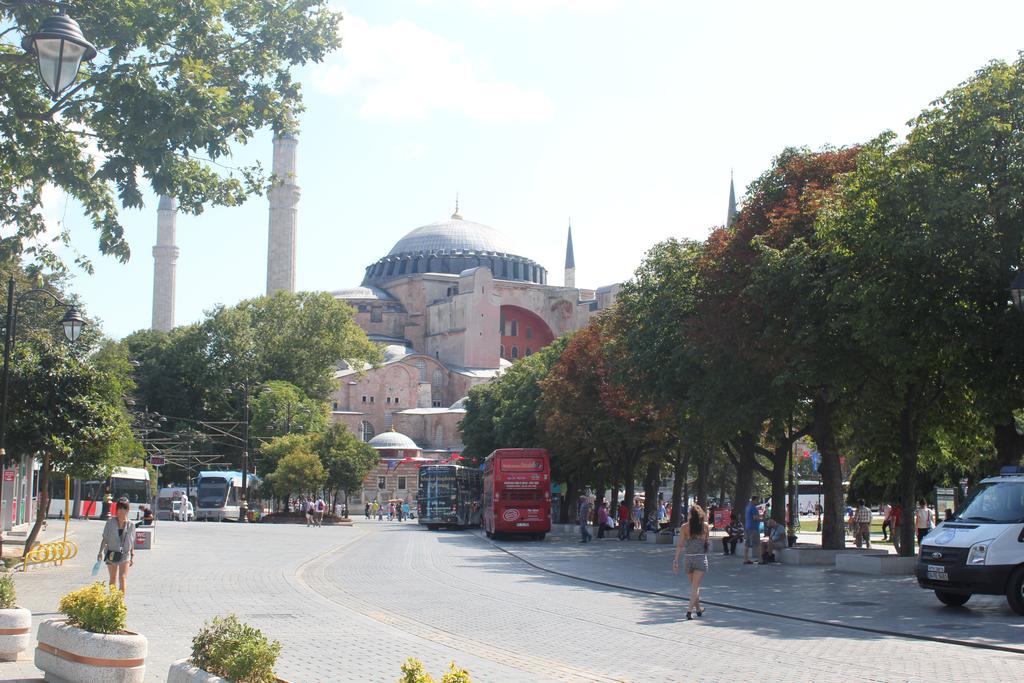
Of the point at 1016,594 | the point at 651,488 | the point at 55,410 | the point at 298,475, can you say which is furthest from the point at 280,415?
the point at 1016,594

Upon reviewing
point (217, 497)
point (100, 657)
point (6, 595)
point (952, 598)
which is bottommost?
point (217, 497)

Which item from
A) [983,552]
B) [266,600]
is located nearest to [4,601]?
[266,600]

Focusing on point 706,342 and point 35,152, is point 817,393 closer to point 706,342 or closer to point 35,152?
point 706,342

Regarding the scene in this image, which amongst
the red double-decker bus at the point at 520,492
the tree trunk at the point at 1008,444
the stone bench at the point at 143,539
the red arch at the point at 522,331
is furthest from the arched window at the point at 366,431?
the tree trunk at the point at 1008,444

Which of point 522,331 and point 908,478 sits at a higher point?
point 522,331

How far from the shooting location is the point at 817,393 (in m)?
26.3

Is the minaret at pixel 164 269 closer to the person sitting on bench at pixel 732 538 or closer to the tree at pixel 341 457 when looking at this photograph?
the tree at pixel 341 457

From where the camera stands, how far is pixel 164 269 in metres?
110

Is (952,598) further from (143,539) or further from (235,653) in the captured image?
(143,539)

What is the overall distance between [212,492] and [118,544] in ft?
157

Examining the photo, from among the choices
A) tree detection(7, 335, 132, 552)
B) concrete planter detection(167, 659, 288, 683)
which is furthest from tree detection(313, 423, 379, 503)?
concrete planter detection(167, 659, 288, 683)

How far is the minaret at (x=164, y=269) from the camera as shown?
10800 cm

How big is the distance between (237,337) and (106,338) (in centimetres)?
1418

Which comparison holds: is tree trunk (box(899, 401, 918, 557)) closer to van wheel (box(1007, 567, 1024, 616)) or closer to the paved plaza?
the paved plaza
